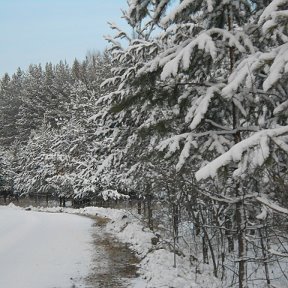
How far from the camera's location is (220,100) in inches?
267

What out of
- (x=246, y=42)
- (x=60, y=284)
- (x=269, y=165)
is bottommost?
(x=60, y=284)

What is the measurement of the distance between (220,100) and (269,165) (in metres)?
3.10

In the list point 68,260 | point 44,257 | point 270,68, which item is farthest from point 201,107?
point 44,257

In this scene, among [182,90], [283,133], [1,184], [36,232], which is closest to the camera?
[283,133]

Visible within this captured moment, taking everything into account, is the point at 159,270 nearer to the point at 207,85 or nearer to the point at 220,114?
the point at 220,114

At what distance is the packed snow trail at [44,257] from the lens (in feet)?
31.4

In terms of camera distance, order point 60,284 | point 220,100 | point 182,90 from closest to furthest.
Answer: point 220,100 < point 182,90 < point 60,284

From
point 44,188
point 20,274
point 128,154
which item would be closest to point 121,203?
point 44,188

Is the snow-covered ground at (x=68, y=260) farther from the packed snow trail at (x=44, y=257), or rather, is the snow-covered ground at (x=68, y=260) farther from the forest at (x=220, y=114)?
the forest at (x=220, y=114)

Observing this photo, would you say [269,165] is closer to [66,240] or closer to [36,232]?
[66,240]

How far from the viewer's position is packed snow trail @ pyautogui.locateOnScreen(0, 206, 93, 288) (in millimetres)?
9562

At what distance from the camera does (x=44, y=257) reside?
12.2 m

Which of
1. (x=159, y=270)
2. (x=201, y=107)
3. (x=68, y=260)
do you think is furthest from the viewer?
(x=68, y=260)

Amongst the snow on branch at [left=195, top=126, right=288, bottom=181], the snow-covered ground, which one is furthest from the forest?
the snow-covered ground
